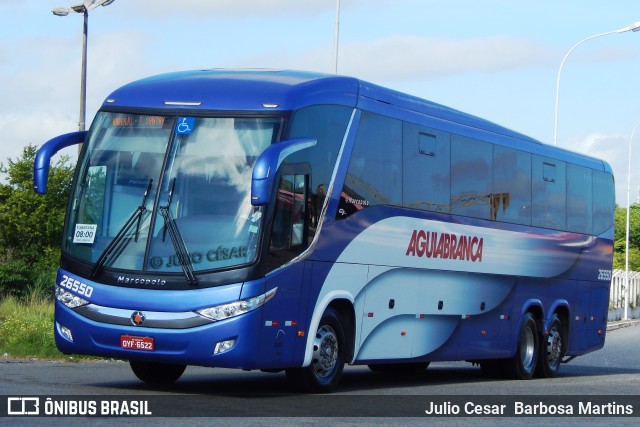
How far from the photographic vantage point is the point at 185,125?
14.3 m

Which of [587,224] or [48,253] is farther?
[48,253]

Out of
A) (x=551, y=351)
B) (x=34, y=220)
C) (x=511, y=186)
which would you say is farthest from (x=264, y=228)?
(x=34, y=220)

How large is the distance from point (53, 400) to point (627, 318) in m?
57.8

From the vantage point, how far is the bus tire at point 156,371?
15.9 metres

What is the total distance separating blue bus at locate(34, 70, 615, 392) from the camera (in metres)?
13.7

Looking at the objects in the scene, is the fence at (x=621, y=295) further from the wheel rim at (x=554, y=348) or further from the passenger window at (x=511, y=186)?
the passenger window at (x=511, y=186)

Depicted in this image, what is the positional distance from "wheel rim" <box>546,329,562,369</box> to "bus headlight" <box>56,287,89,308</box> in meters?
10.4

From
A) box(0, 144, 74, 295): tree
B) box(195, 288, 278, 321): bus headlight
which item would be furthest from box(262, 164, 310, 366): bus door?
box(0, 144, 74, 295): tree

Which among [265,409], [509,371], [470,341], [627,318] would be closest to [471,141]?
[470,341]

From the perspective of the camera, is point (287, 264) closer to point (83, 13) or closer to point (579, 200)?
point (579, 200)

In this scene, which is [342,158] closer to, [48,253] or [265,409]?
[265,409]

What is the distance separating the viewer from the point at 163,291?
13.7 metres

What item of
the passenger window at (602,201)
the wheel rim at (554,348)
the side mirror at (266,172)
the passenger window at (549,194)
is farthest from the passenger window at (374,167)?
the passenger window at (602,201)

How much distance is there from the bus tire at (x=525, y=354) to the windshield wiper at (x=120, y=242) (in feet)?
29.4
